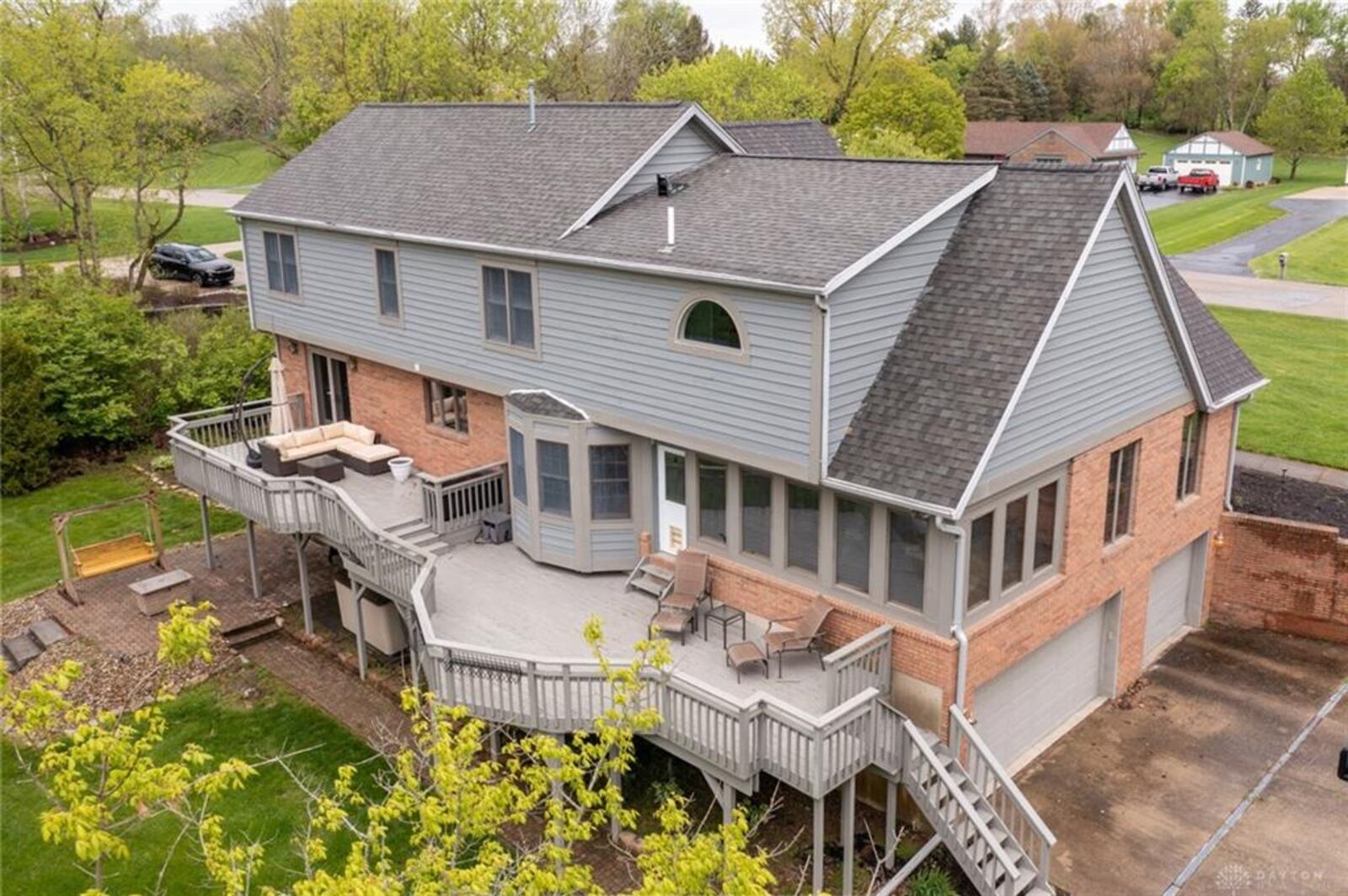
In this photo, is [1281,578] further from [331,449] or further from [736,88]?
[736,88]

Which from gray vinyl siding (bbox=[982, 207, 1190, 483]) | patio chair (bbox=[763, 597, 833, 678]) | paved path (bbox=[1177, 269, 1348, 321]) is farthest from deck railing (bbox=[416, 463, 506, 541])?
paved path (bbox=[1177, 269, 1348, 321])

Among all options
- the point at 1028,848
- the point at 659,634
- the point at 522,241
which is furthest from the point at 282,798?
the point at 1028,848

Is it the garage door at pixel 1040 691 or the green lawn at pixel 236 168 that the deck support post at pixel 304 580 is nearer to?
A: the garage door at pixel 1040 691

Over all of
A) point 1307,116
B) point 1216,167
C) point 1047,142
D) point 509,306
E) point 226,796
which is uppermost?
point 1307,116

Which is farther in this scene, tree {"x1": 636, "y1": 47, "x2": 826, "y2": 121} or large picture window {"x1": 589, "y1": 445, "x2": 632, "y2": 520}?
tree {"x1": 636, "y1": 47, "x2": 826, "y2": 121}

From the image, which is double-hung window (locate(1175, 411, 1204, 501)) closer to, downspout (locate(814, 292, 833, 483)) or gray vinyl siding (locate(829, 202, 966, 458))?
gray vinyl siding (locate(829, 202, 966, 458))

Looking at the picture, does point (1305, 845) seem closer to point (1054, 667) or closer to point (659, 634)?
point (1054, 667)

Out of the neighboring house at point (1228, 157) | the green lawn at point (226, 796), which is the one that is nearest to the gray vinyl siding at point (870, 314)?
the green lawn at point (226, 796)

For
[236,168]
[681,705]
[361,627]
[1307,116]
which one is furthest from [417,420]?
[1307,116]
